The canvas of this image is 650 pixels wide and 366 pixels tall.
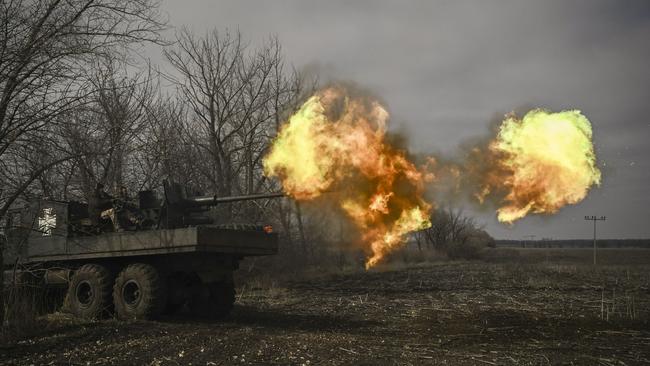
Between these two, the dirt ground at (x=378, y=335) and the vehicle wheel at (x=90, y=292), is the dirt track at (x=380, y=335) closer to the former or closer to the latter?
the dirt ground at (x=378, y=335)

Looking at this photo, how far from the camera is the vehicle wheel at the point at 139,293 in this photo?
1232cm

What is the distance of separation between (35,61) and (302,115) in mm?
6039

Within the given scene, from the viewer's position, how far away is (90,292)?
13289 millimetres

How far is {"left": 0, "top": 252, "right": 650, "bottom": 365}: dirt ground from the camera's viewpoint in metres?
8.64

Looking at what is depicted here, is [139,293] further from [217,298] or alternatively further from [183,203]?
[183,203]

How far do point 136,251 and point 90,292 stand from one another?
179 cm

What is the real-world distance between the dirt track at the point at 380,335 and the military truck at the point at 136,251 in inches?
27.5

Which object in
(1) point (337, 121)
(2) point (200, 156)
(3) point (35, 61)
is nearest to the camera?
(3) point (35, 61)

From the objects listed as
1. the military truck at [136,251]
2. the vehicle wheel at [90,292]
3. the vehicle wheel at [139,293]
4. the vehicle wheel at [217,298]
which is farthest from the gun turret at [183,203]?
the vehicle wheel at [90,292]

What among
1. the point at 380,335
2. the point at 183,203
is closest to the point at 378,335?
the point at 380,335

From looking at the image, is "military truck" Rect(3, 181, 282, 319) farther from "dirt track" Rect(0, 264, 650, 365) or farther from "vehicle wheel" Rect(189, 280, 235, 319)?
"dirt track" Rect(0, 264, 650, 365)

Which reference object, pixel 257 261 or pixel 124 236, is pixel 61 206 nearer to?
pixel 124 236

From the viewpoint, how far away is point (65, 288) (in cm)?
1442

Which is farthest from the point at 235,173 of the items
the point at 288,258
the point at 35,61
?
the point at 35,61
